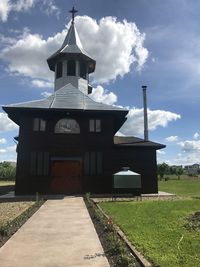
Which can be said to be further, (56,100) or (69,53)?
(69,53)

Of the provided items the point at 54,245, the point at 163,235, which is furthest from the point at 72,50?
the point at 54,245

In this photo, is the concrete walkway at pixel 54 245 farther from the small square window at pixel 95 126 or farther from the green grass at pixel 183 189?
the green grass at pixel 183 189

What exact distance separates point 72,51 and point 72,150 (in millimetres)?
12759

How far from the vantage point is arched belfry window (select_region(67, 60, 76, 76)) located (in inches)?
1278

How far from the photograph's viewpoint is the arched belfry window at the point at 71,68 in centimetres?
3247

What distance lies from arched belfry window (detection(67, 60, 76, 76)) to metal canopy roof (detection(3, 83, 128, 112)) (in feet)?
18.9

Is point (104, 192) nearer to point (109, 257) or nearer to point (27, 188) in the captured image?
point (27, 188)

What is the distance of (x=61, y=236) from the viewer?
30.2ft

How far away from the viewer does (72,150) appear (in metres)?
24.1

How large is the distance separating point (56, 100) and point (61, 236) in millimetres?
17549

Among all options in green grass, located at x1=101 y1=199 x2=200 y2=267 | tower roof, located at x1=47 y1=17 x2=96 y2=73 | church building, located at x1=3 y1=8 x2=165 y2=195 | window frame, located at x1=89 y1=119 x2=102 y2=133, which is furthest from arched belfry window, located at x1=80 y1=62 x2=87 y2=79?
green grass, located at x1=101 y1=199 x2=200 y2=267

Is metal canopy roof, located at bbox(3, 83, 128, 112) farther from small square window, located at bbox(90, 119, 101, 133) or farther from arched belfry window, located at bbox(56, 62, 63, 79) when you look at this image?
arched belfry window, located at bbox(56, 62, 63, 79)

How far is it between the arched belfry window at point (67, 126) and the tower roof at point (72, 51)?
10496 millimetres

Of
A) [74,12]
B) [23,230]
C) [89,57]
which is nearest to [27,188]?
[23,230]
